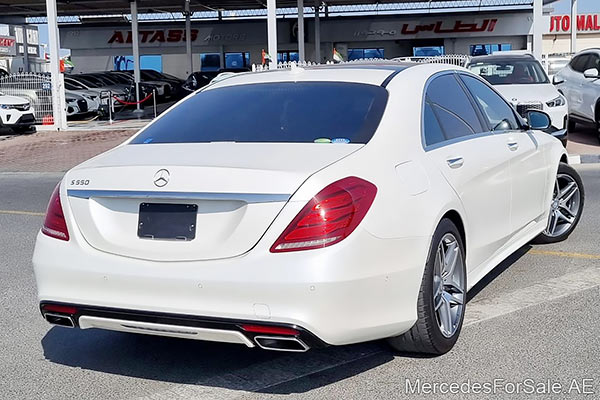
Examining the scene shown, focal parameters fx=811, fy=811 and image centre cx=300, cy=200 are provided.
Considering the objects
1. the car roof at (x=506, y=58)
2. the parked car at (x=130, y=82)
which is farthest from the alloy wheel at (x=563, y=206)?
the parked car at (x=130, y=82)

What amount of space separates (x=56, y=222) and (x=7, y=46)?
68965 millimetres

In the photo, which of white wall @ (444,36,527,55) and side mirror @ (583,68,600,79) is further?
white wall @ (444,36,527,55)

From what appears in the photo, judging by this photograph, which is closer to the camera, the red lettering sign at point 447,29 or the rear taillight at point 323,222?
the rear taillight at point 323,222

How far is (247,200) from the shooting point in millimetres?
3699

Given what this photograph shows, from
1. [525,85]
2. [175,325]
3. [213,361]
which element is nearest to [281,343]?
[175,325]

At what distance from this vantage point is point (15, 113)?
69.5ft

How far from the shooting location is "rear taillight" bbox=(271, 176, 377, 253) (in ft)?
11.9

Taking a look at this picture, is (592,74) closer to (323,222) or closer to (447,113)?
(447,113)

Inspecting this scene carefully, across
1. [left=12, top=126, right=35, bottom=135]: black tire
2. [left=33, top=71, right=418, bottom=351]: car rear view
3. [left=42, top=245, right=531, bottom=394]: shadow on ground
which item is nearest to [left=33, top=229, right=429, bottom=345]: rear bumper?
[left=33, top=71, right=418, bottom=351]: car rear view

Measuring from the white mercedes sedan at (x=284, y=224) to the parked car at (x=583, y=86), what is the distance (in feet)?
37.2

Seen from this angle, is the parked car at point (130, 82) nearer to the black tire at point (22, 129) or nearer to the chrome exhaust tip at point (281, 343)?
the black tire at point (22, 129)

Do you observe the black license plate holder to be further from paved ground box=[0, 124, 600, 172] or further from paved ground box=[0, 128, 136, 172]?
paved ground box=[0, 128, 136, 172]

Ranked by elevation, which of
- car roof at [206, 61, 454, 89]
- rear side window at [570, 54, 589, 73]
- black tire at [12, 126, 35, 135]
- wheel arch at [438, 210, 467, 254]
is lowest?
black tire at [12, 126, 35, 135]

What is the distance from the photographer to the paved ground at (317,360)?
410cm
